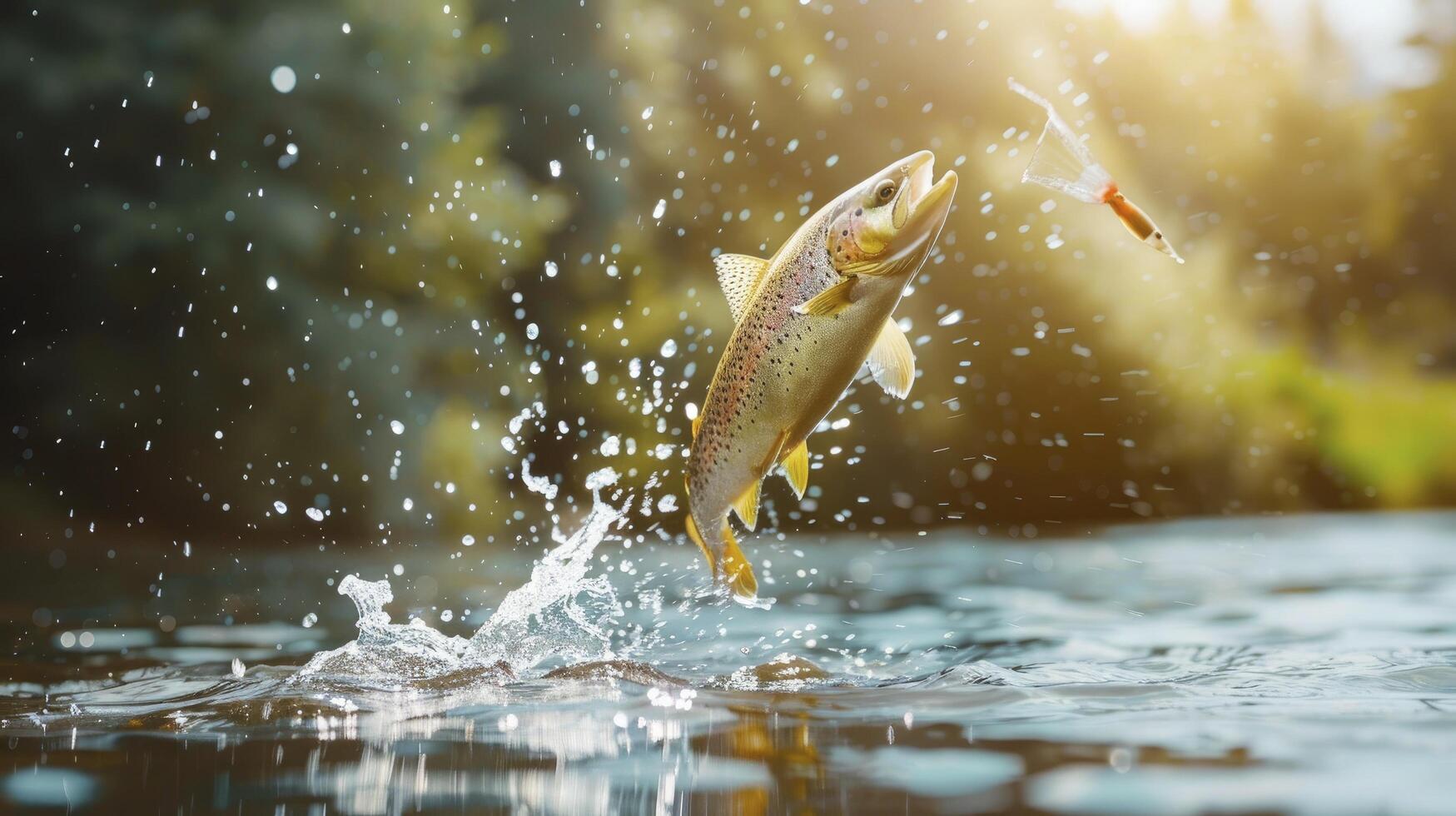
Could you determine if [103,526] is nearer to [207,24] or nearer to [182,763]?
[207,24]

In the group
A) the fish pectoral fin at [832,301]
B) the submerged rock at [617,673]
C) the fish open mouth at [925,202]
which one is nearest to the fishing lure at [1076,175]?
the fish open mouth at [925,202]

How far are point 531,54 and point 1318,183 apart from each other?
16.1m

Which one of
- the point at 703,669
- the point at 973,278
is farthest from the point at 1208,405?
the point at 703,669

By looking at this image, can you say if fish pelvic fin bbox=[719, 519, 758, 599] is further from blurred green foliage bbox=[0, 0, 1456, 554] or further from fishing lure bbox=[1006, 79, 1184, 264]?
blurred green foliage bbox=[0, 0, 1456, 554]

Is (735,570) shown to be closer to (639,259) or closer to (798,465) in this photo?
(798,465)

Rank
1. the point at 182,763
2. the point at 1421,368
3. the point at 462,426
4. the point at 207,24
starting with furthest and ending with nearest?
the point at 1421,368
the point at 462,426
the point at 207,24
the point at 182,763

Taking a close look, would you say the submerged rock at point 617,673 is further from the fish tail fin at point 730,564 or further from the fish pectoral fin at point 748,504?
the fish pectoral fin at point 748,504

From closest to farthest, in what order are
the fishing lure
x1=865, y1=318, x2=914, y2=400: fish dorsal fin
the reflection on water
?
the reflection on water < the fishing lure < x1=865, y1=318, x2=914, y2=400: fish dorsal fin

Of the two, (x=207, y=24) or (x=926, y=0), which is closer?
(x=207, y=24)

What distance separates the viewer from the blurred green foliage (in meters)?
15.5

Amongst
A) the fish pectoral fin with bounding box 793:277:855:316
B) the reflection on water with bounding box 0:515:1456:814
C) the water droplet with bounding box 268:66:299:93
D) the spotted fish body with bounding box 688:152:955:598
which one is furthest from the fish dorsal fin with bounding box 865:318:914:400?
the water droplet with bounding box 268:66:299:93

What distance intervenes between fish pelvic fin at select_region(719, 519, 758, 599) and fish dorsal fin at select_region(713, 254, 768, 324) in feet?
1.85

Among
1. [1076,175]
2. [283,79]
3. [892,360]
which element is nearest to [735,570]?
[892,360]

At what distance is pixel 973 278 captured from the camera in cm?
1962
